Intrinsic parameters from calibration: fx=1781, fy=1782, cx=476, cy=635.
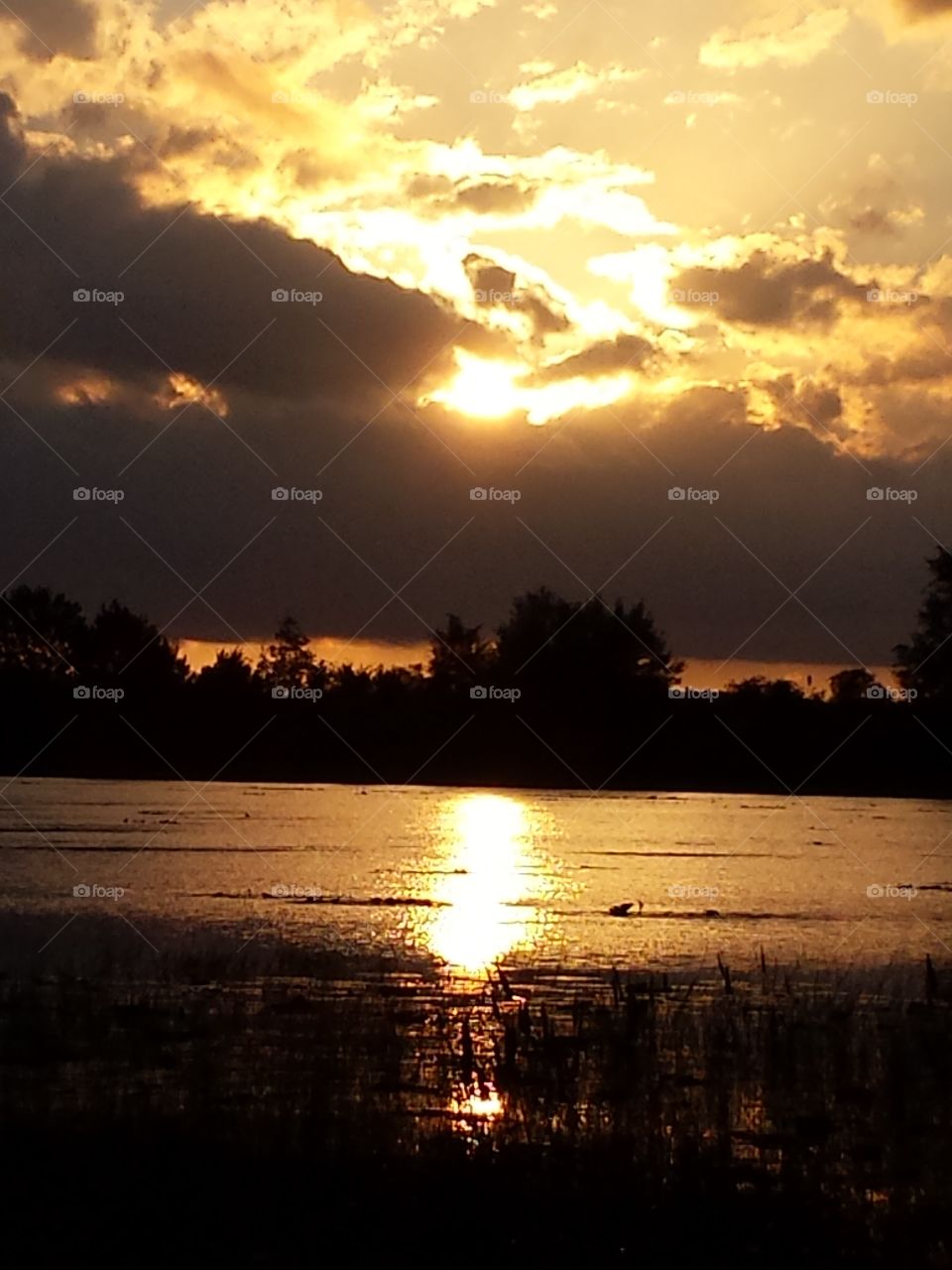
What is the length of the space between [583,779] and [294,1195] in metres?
95.4

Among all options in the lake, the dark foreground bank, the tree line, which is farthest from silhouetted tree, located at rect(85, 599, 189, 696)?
the dark foreground bank

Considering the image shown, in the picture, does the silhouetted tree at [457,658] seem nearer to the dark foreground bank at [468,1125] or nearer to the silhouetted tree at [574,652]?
the silhouetted tree at [574,652]

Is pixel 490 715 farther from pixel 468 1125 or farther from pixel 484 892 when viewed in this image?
pixel 468 1125

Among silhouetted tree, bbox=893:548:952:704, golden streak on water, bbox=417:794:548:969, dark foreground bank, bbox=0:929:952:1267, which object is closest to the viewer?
dark foreground bank, bbox=0:929:952:1267

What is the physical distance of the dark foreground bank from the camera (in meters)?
10.4

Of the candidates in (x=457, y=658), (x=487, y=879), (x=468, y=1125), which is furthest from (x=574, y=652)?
(x=468, y=1125)

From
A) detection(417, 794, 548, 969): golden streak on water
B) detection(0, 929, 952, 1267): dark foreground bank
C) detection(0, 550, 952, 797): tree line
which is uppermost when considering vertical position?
detection(0, 550, 952, 797): tree line

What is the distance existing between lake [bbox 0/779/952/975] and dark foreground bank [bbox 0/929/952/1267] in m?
5.95

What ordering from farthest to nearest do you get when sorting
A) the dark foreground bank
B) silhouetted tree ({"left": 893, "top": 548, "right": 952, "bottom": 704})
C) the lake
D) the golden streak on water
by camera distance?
silhouetted tree ({"left": 893, "top": 548, "right": 952, "bottom": 704}) < the lake < the golden streak on water < the dark foreground bank

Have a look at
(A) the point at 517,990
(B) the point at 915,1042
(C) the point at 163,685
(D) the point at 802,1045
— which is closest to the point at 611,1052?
(D) the point at 802,1045

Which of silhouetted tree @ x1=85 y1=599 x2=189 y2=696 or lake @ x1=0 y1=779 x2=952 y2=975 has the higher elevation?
silhouetted tree @ x1=85 y1=599 x2=189 y2=696

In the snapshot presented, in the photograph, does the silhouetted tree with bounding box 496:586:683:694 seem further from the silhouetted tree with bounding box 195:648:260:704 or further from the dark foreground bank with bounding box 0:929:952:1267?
the dark foreground bank with bounding box 0:929:952:1267

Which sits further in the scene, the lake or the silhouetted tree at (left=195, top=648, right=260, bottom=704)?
the silhouetted tree at (left=195, top=648, right=260, bottom=704)

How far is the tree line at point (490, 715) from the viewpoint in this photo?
315ft
